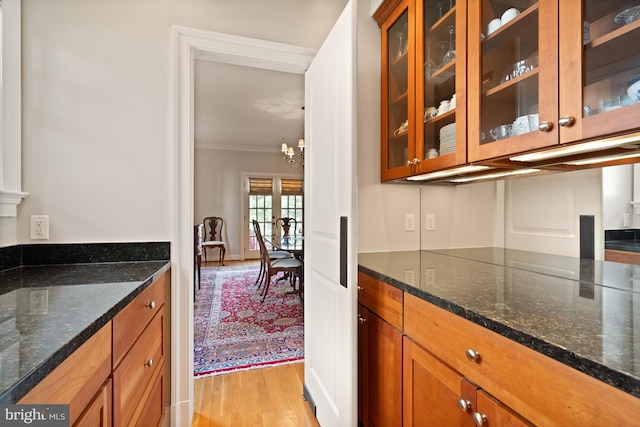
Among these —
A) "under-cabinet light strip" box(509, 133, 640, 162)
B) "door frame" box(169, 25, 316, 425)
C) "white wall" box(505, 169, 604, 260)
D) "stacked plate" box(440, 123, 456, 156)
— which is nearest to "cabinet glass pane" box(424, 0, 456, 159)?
"stacked plate" box(440, 123, 456, 156)

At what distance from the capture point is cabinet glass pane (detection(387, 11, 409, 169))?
1.61m

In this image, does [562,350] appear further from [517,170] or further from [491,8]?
[491,8]

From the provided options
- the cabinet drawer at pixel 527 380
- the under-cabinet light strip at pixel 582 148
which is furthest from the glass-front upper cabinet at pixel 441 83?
the cabinet drawer at pixel 527 380

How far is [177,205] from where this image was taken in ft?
5.10

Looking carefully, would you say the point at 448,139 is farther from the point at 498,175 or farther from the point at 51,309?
the point at 51,309

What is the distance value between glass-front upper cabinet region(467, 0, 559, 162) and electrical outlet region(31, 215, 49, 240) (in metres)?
1.99

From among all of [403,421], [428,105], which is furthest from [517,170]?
[403,421]

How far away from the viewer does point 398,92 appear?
1672 millimetres

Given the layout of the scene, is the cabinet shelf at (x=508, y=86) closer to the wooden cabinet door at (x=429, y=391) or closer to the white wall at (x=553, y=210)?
the white wall at (x=553, y=210)

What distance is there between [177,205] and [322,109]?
3.08ft

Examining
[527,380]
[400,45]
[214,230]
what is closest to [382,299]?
[527,380]

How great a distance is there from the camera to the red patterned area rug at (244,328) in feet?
7.30

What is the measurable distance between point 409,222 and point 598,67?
1.14 m

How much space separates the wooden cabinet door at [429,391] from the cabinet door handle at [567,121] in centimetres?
79
